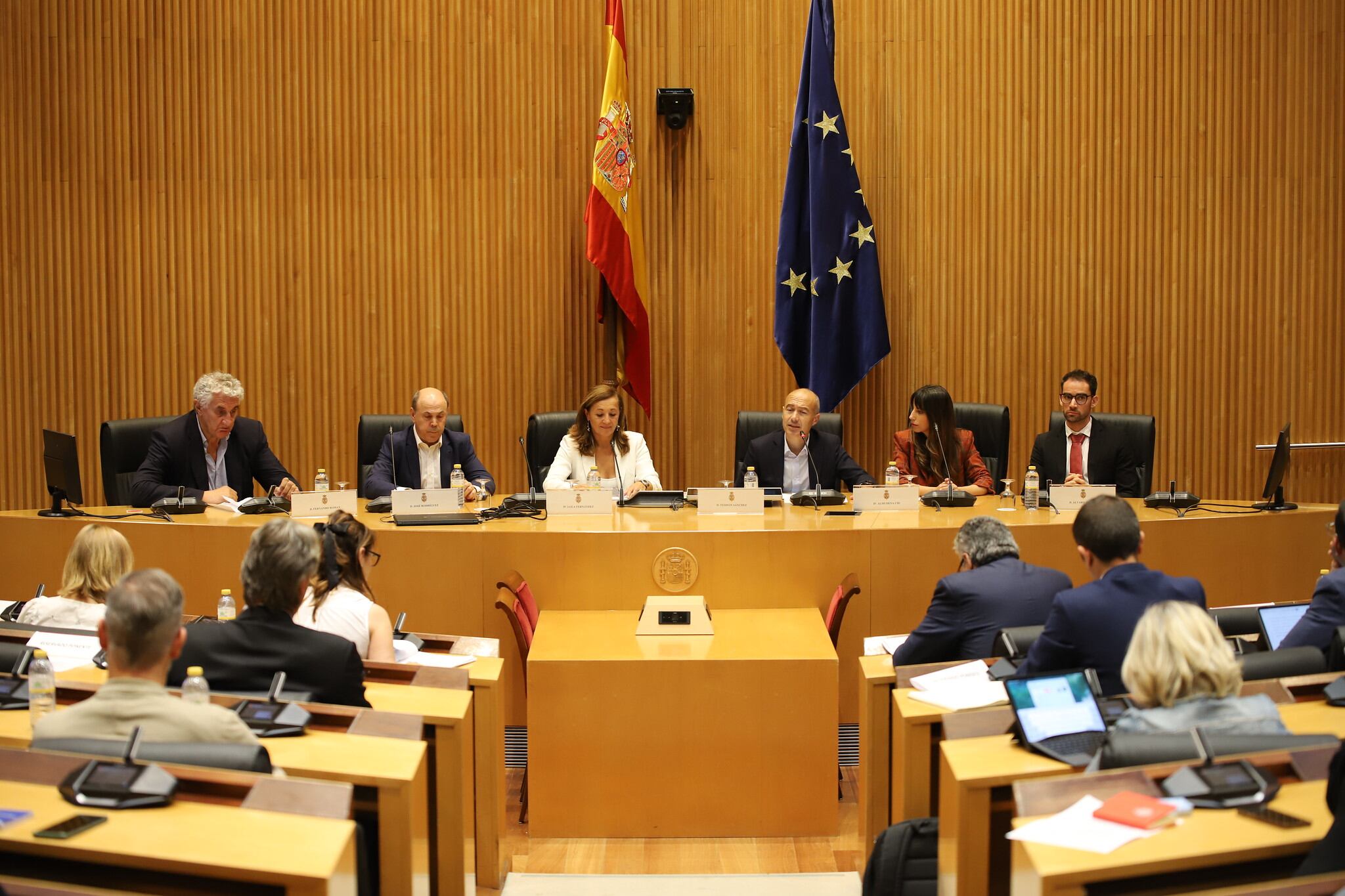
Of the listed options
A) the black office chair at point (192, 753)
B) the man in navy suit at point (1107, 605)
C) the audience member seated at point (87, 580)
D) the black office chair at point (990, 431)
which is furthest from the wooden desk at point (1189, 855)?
the black office chair at point (990, 431)

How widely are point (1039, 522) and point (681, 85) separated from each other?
141 inches

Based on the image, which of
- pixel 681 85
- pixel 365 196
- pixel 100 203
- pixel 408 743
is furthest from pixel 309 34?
pixel 408 743

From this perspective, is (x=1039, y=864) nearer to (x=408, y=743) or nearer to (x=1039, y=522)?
(x=408, y=743)

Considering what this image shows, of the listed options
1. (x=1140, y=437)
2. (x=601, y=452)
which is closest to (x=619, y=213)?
(x=601, y=452)

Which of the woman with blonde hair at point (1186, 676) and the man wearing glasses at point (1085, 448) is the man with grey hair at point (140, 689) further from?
the man wearing glasses at point (1085, 448)

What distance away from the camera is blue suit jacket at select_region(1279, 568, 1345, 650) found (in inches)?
126

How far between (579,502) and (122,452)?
7.60ft

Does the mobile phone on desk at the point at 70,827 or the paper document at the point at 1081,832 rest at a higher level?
the mobile phone on desk at the point at 70,827

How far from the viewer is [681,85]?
275 inches

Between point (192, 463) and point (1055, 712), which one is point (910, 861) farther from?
point (192, 463)

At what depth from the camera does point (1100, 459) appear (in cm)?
589

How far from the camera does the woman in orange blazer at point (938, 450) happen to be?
5801 mm

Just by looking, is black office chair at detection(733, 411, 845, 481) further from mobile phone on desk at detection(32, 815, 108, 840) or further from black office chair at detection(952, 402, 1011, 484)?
mobile phone on desk at detection(32, 815, 108, 840)

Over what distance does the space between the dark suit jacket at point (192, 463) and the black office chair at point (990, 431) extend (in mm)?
3472
